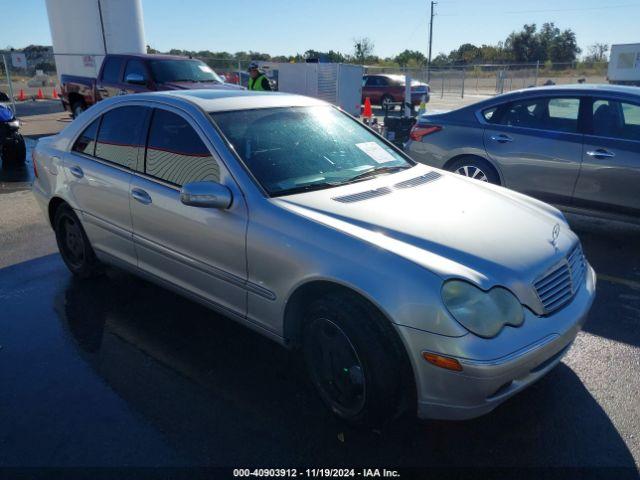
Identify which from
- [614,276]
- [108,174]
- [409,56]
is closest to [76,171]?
[108,174]

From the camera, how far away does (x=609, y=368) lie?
3.23 meters

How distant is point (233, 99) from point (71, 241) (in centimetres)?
205

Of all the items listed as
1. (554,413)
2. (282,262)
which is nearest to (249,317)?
(282,262)

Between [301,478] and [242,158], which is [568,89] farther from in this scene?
[301,478]

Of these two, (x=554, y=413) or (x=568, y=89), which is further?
(x=568, y=89)

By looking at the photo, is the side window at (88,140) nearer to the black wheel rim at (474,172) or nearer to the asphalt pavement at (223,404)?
the asphalt pavement at (223,404)

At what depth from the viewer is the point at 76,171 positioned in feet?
13.6

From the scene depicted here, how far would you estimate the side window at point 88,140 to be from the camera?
13.6 feet

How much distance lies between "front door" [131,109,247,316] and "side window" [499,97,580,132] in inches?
156

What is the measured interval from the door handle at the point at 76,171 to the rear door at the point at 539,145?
165 inches

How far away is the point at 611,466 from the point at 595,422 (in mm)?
324

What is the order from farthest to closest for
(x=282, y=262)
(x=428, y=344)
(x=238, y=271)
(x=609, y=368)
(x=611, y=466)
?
(x=609, y=368) < (x=238, y=271) < (x=282, y=262) < (x=611, y=466) < (x=428, y=344)

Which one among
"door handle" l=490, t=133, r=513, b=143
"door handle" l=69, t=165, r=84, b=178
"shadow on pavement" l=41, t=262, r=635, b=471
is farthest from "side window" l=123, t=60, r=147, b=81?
"shadow on pavement" l=41, t=262, r=635, b=471

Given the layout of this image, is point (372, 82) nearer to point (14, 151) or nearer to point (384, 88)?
point (384, 88)
